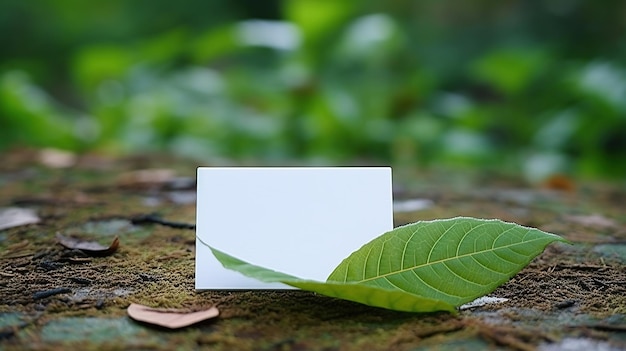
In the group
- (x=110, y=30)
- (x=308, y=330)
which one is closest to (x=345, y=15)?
(x=110, y=30)

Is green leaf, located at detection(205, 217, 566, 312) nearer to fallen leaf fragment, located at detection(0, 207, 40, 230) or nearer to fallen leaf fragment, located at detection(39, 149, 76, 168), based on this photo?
fallen leaf fragment, located at detection(0, 207, 40, 230)

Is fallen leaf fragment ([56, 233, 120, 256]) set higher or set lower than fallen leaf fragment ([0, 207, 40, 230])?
lower

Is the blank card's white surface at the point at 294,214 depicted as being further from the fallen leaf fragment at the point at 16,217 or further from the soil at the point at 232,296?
the fallen leaf fragment at the point at 16,217

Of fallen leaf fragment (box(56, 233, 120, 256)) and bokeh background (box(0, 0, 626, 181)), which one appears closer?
fallen leaf fragment (box(56, 233, 120, 256))

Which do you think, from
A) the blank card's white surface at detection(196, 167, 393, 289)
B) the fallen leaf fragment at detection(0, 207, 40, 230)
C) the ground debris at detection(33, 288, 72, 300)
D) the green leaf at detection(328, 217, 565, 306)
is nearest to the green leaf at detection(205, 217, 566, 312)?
the green leaf at detection(328, 217, 565, 306)

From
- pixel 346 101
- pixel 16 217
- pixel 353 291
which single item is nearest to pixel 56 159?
pixel 16 217

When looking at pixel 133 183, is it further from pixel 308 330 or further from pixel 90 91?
pixel 90 91
